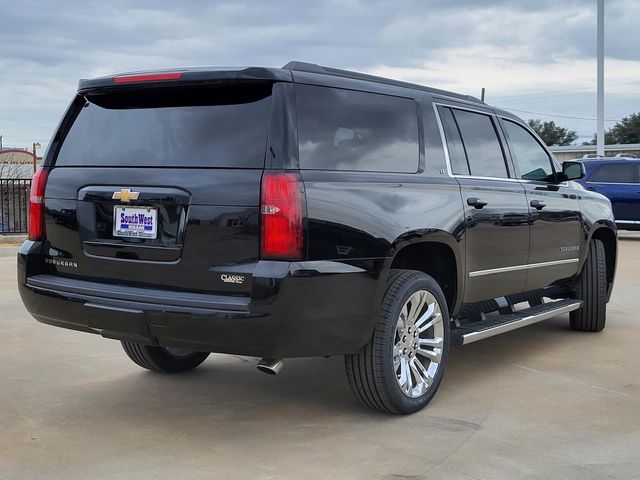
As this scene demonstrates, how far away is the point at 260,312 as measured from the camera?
12.7ft

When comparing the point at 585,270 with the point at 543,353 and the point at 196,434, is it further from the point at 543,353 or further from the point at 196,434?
the point at 196,434

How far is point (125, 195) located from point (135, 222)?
5.9 inches

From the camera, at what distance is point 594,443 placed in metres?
4.18

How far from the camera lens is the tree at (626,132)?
5862 centimetres

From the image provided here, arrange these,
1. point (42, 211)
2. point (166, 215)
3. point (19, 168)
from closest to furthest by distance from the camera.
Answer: point (166, 215) → point (42, 211) → point (19, 168)

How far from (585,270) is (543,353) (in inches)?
40.0

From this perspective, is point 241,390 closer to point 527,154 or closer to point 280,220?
point 280,220

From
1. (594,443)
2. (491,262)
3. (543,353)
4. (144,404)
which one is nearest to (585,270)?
(543,353)

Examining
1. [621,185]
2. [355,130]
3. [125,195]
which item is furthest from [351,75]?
[621,185]

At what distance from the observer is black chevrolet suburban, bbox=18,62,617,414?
12.9 feet

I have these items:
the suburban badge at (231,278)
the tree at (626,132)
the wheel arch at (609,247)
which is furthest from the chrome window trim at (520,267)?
the tree at (626,132)

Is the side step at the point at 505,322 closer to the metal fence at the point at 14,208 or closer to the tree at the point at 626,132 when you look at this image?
the metal fence at the point at 14,208

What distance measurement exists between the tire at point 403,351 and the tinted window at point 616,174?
14.2m

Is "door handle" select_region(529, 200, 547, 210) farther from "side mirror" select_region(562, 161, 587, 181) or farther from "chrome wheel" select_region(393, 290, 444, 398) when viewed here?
"chrome wheel" select_region(393, 290, 444, 398)
